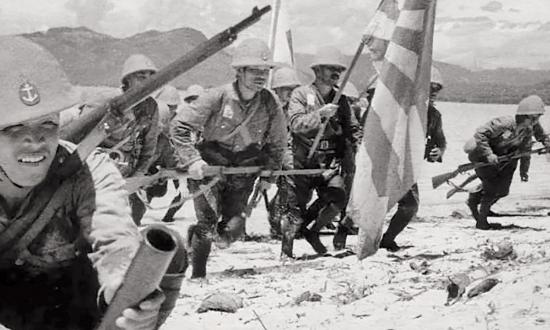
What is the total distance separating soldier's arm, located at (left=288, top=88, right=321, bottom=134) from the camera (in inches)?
328

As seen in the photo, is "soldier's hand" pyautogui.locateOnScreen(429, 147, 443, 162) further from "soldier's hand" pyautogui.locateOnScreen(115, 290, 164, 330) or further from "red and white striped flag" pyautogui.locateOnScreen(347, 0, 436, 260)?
"soldier's hand" pyautogui.locateOnScreen(115, 290, 164, 330)

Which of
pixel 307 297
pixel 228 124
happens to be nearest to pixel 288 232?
pixel 228 124

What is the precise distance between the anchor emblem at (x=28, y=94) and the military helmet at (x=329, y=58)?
6024 millimetres

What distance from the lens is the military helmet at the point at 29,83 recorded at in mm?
2738

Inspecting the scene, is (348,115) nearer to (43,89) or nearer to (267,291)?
(267,291)

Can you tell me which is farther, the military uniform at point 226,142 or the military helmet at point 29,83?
the military uniform at point 226,142

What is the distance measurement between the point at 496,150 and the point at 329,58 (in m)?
3.27

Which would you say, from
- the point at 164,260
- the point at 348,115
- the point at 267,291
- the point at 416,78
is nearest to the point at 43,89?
the point at 164,260

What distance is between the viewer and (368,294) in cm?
577

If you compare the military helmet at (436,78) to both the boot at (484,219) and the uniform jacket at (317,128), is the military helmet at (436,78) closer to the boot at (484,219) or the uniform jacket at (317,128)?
the uniform jacket at (317,128)

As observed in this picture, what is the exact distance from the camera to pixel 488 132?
10672mm

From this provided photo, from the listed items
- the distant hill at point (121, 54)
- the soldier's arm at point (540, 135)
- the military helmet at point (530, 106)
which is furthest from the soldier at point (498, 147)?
the distant hill at point (121, 54)

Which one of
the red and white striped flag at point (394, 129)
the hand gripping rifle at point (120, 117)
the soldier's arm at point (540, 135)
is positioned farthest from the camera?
the soldier's arm at point (540, 135)

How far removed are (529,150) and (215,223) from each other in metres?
5.43
